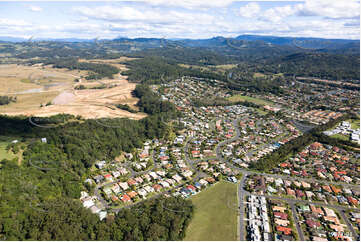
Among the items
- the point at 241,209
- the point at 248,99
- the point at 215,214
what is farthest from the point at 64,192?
the point at 248,99

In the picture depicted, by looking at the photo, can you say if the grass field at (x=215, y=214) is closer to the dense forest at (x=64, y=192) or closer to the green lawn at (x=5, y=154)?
the dense forest at (x=64, y=192)

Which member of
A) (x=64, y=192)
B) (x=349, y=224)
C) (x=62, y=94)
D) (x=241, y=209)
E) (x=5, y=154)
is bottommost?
(x=349, y=224)

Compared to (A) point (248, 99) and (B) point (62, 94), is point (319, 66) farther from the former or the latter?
(B) point (62, 94)

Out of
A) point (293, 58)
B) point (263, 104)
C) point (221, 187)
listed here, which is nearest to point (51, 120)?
point (221, 187)

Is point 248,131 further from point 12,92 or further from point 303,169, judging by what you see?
point 12,92

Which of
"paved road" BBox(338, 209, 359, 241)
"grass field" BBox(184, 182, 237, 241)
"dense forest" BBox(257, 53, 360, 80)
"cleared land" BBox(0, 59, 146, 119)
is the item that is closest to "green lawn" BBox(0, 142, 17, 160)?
"cleared land" BBox(0, 59, 146, 119)

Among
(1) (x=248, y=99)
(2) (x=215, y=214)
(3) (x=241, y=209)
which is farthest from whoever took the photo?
(1) (x=248, y=99)

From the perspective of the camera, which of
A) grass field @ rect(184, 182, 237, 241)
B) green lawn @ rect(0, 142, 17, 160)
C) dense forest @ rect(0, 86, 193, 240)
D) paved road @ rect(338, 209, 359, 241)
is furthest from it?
green lawn @ rect(0, 142, 17, 160)

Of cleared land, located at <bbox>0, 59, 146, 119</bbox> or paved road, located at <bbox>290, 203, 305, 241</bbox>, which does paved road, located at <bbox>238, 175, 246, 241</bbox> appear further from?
cleared land, located at <bbox>0, 59, 146, 119</bbox>
